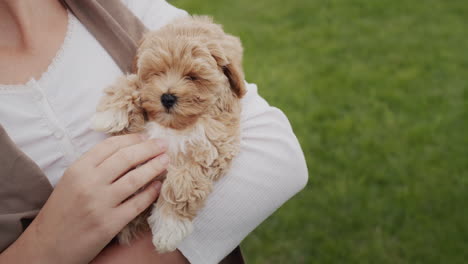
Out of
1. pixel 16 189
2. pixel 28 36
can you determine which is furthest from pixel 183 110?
pixel 28 36

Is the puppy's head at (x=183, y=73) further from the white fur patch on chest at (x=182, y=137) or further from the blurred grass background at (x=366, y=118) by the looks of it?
the blurred grass background at (x=366, y=118)

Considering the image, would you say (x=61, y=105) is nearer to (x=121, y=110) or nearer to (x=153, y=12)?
(x=121, y=110)

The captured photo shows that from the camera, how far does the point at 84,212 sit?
5.12 feet

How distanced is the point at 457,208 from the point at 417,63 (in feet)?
7.62

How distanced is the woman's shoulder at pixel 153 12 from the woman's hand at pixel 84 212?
2.58ft

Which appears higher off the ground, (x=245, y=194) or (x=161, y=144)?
(x=161, y=144)

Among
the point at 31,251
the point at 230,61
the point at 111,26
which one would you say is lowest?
the point at 31,251

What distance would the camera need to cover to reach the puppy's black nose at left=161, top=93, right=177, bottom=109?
169 cm

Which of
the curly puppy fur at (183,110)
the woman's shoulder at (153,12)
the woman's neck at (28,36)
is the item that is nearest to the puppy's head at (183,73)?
the curly puppy fur at (183,110)

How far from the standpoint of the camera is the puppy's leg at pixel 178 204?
162cm

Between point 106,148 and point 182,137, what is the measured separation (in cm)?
30

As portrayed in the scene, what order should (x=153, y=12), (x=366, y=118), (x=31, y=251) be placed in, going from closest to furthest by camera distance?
(x=31, y=251) < (x=153, y=12) < (x=366, y=118)

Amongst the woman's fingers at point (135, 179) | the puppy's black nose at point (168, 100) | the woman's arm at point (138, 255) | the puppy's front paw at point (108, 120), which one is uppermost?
the puppy's black nose at point (168, 100)

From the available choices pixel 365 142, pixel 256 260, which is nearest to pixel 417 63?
pixel 365 142
